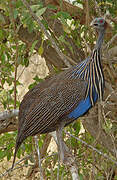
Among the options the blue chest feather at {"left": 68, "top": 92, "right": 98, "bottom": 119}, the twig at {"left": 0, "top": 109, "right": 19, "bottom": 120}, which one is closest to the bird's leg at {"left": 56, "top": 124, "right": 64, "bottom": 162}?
the blue chest feather at {"left": 68, "top": 92, "right": 98, "bottom": 119}

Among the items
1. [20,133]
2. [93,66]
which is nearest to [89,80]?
[93,66]

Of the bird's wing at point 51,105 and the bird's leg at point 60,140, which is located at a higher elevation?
the bird's wing at point 51,105

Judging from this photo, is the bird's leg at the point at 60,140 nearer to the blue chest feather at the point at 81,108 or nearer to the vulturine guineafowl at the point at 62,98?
the vulturine guineafowl at the point at 62,98

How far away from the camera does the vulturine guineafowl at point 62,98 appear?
2.36 meters

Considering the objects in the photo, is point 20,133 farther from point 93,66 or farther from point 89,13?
point 89,13

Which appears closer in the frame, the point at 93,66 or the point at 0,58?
the point at 93,66

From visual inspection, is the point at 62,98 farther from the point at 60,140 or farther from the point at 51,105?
the point at 60,140

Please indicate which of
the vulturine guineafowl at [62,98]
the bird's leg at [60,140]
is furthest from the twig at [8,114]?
the bird's leg at [60,140]

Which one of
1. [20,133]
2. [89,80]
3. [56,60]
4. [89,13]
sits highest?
[89,13]

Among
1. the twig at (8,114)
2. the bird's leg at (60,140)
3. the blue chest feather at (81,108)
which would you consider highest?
the twig at (8,114)

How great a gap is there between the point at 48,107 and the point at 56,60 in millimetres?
1088

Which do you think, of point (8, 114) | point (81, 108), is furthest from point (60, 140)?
point (8, 114)

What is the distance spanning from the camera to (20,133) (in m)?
2.33

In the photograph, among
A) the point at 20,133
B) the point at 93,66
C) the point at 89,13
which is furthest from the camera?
the point at 89,13
